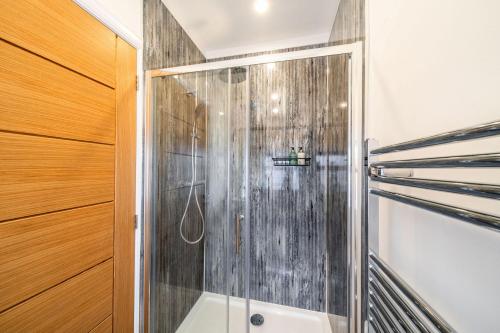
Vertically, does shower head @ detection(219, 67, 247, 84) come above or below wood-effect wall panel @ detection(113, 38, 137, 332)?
above

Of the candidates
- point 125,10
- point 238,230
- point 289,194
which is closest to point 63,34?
point 125,10

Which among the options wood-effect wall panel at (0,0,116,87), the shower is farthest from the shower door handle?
wood-effect wall panel at (0,0,116,87)

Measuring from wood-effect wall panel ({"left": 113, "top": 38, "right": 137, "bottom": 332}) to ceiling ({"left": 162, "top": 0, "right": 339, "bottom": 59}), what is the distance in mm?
778

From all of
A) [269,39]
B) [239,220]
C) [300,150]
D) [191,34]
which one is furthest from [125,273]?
[269,39]

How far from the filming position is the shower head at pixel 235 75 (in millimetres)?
1364

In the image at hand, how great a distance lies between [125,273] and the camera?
4.09ft

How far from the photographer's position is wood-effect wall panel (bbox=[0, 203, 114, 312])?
73 centimetres

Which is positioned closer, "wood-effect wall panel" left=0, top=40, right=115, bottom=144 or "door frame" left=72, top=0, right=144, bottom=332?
"wood-effect wall panel" left=0, top=40, right=115, bottom=144

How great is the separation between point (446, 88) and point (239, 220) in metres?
1.24

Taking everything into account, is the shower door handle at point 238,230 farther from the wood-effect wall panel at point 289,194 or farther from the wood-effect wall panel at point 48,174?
the wood-effect wall panel at point 48,174

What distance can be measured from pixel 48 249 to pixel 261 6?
2.04 meters

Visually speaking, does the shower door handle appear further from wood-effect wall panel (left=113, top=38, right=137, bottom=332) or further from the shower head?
the shower head

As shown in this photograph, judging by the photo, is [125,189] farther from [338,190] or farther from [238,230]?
[338,190]

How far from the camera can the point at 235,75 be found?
138cm
